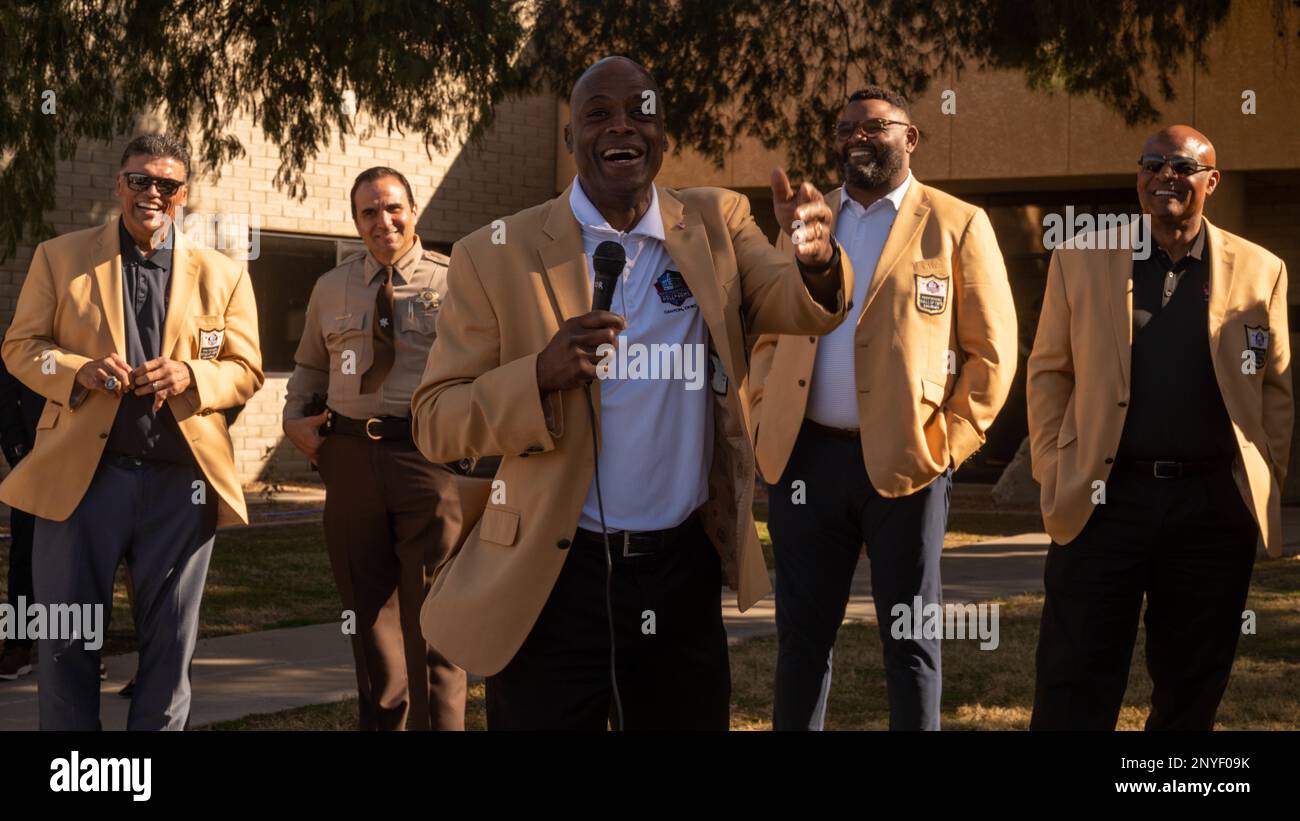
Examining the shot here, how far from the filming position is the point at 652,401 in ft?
11.8

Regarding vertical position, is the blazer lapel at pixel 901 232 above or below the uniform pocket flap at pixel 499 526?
above

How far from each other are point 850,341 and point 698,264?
203cm

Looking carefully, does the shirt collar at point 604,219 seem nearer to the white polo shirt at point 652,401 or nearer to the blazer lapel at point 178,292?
the white polo shirt at point 652,401

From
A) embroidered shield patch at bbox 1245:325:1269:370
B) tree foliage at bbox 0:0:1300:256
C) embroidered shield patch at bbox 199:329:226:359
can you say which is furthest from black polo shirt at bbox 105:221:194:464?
tree foliage at bbox 0:0:1300:256

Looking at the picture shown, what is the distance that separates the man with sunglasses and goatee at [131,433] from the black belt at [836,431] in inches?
81.4

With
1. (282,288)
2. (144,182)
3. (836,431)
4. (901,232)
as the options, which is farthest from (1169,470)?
(282,288)

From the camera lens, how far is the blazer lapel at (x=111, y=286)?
557cm

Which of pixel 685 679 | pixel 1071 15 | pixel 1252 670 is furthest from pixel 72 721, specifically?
pixel 1071 15

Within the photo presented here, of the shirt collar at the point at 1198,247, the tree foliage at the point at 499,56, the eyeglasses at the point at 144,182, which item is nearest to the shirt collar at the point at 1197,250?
the shirt collar at the point at 1198,247

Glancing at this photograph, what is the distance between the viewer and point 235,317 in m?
5.97

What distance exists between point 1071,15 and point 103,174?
11.2 metres

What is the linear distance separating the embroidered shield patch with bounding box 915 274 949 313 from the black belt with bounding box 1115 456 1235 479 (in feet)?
2.70

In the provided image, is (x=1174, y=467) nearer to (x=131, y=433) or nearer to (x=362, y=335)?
(x=362, y=335)

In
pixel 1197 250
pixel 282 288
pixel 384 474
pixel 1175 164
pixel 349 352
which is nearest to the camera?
pixel 1175 164
